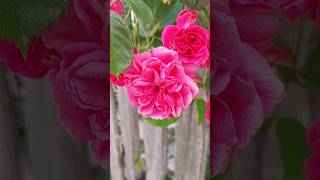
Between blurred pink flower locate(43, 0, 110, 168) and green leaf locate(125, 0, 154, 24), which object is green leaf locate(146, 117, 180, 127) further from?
green leaf locate(125, 0, 154, 24)

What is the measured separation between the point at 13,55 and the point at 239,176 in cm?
53

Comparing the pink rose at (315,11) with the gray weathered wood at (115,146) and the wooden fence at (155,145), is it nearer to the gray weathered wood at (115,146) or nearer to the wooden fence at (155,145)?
the wooden fence at (155,145)

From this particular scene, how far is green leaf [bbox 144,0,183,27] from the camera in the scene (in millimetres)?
893

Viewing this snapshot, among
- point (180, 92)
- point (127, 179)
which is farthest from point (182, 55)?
point (127, 179)

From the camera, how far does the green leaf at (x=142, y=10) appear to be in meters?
0.90

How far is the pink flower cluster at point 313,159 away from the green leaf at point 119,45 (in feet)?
1.32

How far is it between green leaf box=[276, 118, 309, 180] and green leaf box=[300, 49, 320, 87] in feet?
0.28

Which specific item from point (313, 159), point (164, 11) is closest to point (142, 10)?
point (164, 11)

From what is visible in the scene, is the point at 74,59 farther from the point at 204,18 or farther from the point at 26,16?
the point at 204,18

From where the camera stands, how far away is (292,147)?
0.93 m

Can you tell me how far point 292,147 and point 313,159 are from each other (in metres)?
0.05

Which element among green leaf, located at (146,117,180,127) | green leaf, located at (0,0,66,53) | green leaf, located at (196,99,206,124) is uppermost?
green leaf, located at (0,0,66,53)

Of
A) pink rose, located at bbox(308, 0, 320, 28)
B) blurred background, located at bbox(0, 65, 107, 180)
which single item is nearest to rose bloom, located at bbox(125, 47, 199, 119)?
blurred background, located at bbox(0, 65, 107, 180)

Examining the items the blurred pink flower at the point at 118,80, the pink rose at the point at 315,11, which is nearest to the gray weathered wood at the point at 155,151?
the blurred pink flower at the point at 118,80
